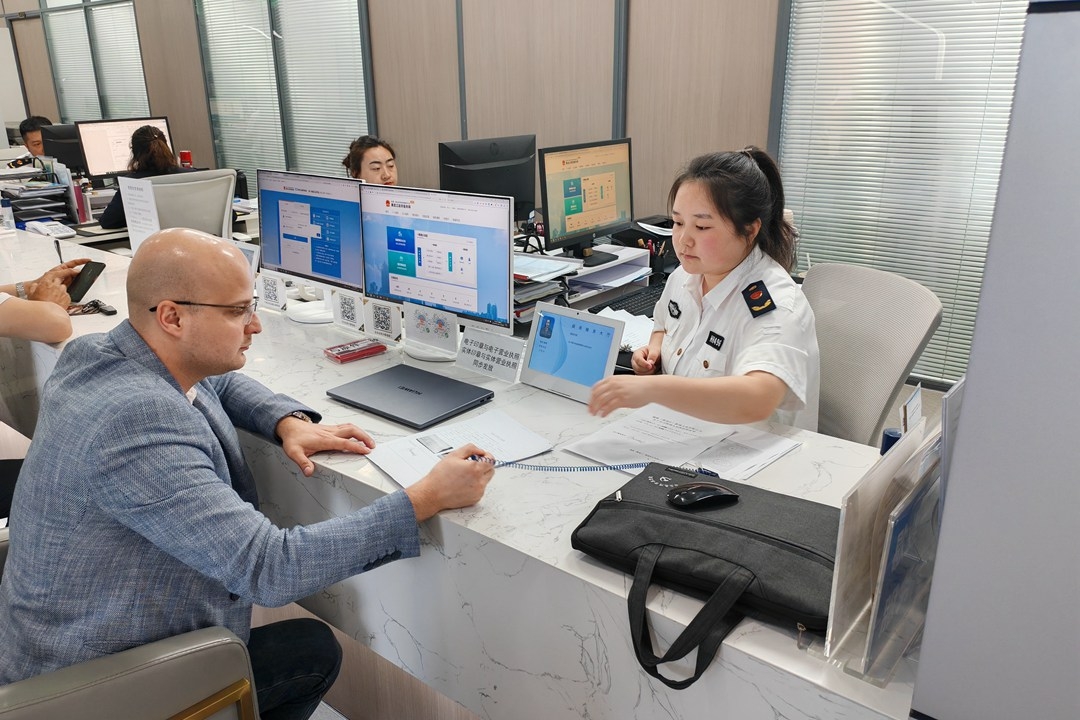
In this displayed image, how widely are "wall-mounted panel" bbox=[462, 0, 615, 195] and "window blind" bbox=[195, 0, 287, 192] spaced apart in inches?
84.5

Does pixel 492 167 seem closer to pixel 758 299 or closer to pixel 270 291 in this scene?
pixel 270 291

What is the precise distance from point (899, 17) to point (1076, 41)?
291cm

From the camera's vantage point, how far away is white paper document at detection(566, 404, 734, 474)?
142 cm

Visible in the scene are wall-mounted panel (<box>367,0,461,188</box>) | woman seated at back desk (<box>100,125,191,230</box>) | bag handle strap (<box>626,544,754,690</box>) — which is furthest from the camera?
wall-mounted panel (<box>367,0,461,188</box>)

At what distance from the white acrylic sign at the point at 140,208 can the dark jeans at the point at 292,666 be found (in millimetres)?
1942

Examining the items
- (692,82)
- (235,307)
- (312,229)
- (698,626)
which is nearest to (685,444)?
(698,626)

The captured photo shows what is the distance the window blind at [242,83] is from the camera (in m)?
5.91

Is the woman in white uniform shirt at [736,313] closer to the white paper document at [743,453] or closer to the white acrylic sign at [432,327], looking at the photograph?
the white paper document at [743,453]

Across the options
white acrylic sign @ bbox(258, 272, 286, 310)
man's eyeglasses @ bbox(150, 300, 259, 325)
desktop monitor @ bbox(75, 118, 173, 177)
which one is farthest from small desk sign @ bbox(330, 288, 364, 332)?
desktop monitor @ bbox(75, 118, 173, 177)

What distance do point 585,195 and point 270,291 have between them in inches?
45.8

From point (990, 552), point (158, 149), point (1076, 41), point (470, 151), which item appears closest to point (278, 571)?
point (990, 552)

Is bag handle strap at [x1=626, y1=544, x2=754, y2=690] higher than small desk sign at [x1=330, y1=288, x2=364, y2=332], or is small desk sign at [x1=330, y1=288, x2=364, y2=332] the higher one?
small desk sign at [x1=330, y1=288, x2=364, y2=332]

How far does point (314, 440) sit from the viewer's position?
148 cm

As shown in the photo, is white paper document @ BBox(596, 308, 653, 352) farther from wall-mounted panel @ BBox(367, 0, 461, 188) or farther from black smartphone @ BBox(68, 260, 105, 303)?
wall-mounted panel @ BBox(367, 0, 461, 188)
